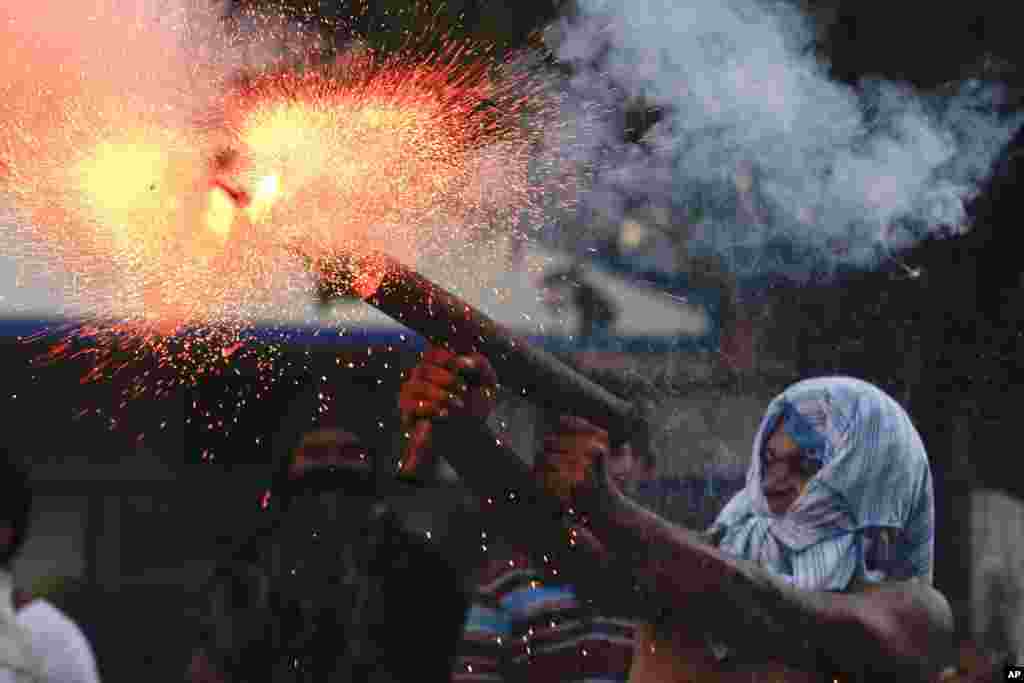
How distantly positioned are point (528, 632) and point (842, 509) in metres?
0.72

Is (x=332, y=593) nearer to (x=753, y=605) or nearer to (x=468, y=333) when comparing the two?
(x=468, y=333)

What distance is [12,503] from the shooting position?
2479 millimetres

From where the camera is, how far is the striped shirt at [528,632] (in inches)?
103

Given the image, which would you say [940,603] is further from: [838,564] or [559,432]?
[559,432]

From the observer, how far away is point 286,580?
259 cm

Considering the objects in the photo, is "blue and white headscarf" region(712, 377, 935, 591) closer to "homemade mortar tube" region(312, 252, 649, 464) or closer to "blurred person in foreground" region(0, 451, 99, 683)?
"homemade mortar tube" region(312, 252, 649, 464)

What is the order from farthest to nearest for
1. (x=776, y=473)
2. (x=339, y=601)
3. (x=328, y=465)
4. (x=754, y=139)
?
(x=754, y=139) < (x=776, y=473) < (x=328, y=465) < (x=339, y=601)

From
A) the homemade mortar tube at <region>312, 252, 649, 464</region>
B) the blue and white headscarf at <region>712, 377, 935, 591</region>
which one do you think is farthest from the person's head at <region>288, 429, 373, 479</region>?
the blue and white headscarf at <region>712, 377, 935, 591</region>

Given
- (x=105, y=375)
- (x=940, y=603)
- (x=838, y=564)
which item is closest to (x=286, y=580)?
(x=105, y=375)

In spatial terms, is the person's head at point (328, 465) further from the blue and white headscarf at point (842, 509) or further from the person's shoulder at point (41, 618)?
the blue and white headscarf at point (842, 509)

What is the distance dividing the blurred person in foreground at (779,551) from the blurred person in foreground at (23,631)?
2.55 ft

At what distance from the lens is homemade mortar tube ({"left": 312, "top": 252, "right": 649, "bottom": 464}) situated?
8.07 feet

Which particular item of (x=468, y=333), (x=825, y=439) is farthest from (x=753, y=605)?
(x=468, y=333)

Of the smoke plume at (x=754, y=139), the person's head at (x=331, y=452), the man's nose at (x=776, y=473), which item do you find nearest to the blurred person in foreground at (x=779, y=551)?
the man's nose at (x=776, y=473)
